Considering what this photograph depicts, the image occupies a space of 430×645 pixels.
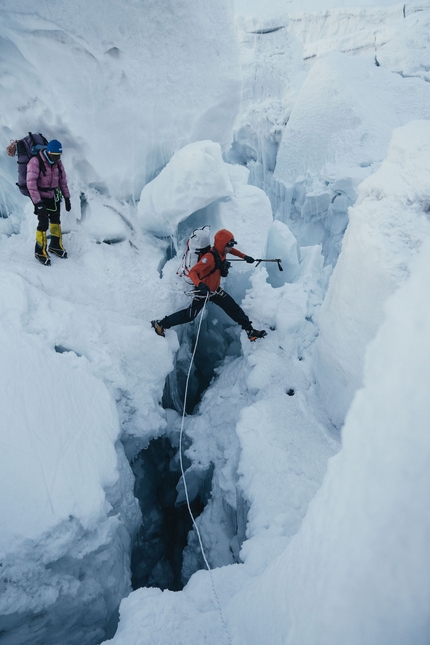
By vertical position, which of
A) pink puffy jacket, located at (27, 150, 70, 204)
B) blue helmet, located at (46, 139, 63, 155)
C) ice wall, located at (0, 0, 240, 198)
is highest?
ice wall, located at (0, 0, 240, 198)

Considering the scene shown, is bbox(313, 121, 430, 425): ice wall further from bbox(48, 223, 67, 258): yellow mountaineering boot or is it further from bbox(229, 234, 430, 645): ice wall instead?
bbox(48, 223, 67, 258): yellow mountaineering boot

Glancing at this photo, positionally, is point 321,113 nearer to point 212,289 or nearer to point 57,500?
point 212,289

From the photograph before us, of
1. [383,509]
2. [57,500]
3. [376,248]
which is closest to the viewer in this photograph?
[383,509]

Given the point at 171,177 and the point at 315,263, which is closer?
the point at 171,177

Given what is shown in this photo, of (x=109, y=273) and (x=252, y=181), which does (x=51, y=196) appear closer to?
(x=109, y=273)

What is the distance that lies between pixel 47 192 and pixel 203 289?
1817 millimetres

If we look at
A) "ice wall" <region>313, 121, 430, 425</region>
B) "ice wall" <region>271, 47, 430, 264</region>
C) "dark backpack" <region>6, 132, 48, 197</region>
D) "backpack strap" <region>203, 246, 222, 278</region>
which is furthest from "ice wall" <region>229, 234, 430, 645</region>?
"ice wall" <region>271, 47, 430, 264</region>

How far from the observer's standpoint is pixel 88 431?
236 cm

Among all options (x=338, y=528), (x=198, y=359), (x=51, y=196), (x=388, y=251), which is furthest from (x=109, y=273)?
(x=338, y=528)

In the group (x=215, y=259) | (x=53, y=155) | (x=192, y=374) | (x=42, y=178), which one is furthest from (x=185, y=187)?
(x=192, y=374)

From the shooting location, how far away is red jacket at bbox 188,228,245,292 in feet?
11.8

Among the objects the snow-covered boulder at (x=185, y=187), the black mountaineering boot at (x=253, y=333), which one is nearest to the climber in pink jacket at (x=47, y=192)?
the snow-covered boulder at (x=185, y=187)

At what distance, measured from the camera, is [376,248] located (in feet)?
7.99

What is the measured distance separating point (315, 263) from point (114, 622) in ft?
15.5
